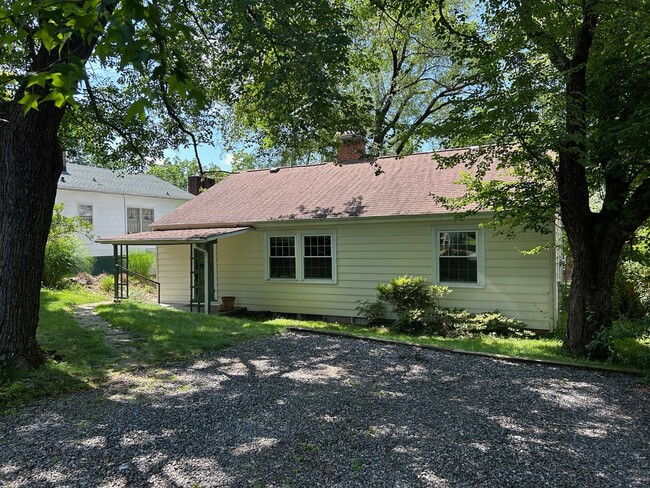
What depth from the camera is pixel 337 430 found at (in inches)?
A: 165

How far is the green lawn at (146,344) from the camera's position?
5391 mm

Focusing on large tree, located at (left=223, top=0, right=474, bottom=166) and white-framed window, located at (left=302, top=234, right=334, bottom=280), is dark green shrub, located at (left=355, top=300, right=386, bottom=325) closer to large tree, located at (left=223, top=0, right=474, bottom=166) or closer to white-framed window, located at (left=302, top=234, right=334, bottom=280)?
white-framed window, located at (left=302, top=234, right=334, bottom=280)

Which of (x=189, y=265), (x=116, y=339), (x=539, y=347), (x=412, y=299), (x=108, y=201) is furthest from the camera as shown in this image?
(x=108, y=201)

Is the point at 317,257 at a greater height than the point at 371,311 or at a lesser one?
greater

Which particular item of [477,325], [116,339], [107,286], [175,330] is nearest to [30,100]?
[116,339]

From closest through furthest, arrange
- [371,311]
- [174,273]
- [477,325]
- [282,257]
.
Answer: [477,325] < [371,311] < [282,257] < [174,273]

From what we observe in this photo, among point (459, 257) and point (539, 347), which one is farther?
point (459, 257)

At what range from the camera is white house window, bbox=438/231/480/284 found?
10883 millimetres

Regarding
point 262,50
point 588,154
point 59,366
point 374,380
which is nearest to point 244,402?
point 374,380

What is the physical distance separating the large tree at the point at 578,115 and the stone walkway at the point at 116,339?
633 cm

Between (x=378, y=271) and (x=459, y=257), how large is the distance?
7.07ft

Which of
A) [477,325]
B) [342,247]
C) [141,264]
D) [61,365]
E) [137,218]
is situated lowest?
[477,325]

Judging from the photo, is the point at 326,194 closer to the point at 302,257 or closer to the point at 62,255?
the point at 302,257

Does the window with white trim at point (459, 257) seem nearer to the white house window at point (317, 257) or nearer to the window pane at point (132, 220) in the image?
the white house window at point (317, 257)
